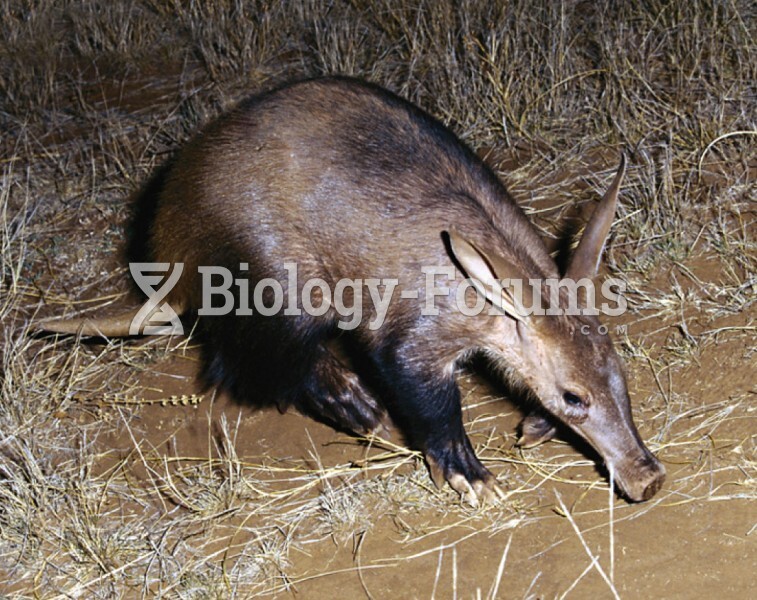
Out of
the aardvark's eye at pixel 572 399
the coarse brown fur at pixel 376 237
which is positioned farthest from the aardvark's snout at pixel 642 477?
the aardvark's eye at pixel 572 399

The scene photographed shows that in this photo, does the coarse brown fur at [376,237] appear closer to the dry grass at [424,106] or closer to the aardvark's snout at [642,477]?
the aardvark's snout at [642,477]

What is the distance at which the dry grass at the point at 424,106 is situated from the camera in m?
4.17

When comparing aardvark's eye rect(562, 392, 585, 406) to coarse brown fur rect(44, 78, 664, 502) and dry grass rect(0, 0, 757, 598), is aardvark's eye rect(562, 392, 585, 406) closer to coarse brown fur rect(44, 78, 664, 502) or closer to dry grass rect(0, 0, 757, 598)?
coarse brown fur rect(44, 78, 664, 502)

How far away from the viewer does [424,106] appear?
6.50 m

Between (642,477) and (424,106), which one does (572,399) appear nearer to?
(642,477)

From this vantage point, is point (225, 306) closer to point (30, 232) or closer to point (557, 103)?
point (30, 232)

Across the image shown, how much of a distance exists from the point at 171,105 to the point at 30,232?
1.41m

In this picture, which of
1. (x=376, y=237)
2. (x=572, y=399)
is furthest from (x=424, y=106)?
(x=572, y=399)

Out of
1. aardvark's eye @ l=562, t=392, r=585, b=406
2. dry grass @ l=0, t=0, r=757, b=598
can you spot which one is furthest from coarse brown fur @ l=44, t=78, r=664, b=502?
dry grass @ l=0, t=0, r=757, b=598

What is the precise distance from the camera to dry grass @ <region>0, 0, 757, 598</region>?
4168mm

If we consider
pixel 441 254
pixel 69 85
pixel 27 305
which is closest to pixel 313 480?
pixel 441 254

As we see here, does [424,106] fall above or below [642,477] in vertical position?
above

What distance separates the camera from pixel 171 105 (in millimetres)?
7031

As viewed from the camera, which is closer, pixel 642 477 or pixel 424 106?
pixel 642 477
